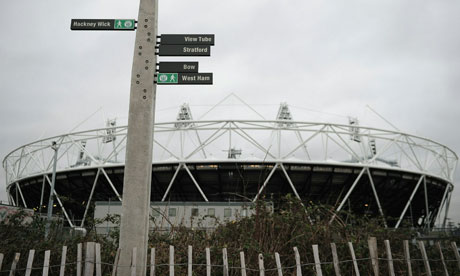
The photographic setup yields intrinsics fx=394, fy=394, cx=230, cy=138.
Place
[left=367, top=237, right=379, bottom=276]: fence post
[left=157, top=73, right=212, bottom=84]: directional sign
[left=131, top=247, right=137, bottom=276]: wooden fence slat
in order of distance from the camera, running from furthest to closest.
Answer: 1. [left=157, top=73, right=212, bottom=84]: directional sign
2. [left=367, top=237, right=379, bottom=276]: fence post
3. [left=131, top=247, right=137, bottom=276]: wooden fence slat

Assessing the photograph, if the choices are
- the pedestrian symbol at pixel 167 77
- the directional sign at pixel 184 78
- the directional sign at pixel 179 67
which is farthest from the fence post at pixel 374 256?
the pedestrian symbol at pixel 167 77

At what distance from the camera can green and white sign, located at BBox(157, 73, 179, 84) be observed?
5.81 m

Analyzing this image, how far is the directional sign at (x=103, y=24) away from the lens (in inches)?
232

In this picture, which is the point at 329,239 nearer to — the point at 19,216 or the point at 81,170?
the point at 19,216

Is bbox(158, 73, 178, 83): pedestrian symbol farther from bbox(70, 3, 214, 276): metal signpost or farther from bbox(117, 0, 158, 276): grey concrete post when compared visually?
bbox(117, 0, 158, 276): grey concrete post

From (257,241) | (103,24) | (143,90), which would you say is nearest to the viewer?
(143,90)

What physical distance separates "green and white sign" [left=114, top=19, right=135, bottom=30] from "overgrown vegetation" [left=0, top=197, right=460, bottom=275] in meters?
3.40

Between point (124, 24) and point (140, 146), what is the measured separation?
1.88 m

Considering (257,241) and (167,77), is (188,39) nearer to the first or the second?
(167,77)

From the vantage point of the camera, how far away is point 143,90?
5723 mm

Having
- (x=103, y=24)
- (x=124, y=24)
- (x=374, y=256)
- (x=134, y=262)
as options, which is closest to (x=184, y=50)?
(x=124, y=24)

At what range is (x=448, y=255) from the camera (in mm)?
7461

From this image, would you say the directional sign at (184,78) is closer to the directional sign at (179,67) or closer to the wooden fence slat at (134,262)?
the directional sign at (179,67)

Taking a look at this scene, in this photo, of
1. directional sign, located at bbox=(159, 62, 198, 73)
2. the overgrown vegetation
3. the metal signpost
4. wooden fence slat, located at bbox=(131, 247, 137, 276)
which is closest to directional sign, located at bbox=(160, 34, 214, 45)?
the metal signpost
